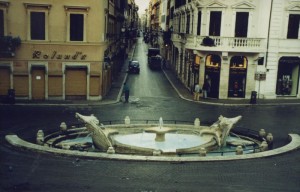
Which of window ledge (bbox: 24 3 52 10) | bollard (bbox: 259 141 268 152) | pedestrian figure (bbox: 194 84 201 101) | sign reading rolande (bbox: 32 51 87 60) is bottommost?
bollard (bbox: 259 141 268 152)

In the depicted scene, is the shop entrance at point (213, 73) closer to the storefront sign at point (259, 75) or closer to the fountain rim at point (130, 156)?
the storefront sign at point (259, 75)

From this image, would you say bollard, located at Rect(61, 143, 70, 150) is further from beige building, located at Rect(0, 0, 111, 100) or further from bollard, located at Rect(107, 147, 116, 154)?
beige building, located at Rect(0, 0, 111, 100)

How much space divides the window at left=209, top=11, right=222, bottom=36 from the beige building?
32.2 ft

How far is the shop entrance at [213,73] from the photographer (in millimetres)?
39438

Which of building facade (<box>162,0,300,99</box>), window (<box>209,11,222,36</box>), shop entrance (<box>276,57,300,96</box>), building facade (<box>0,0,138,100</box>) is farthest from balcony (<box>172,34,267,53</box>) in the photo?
building facade (<box>0,0,138,100</box>)

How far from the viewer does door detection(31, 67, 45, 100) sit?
35281mm

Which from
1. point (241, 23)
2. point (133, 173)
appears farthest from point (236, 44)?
point (133, 173)

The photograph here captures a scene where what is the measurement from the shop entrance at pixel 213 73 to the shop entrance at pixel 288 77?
18.6 feet

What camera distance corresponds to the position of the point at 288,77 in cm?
4034

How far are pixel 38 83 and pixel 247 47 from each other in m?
18.0

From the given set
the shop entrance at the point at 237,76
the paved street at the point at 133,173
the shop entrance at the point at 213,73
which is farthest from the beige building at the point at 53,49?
the shop entrance at the point at 237,76

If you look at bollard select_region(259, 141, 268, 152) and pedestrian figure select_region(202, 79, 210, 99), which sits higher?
pedestrian figure select_region(202, 79, 210, 99)

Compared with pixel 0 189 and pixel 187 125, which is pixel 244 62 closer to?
pixel 187 125

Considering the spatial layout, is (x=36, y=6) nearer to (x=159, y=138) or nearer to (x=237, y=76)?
(x=159, y=138)
